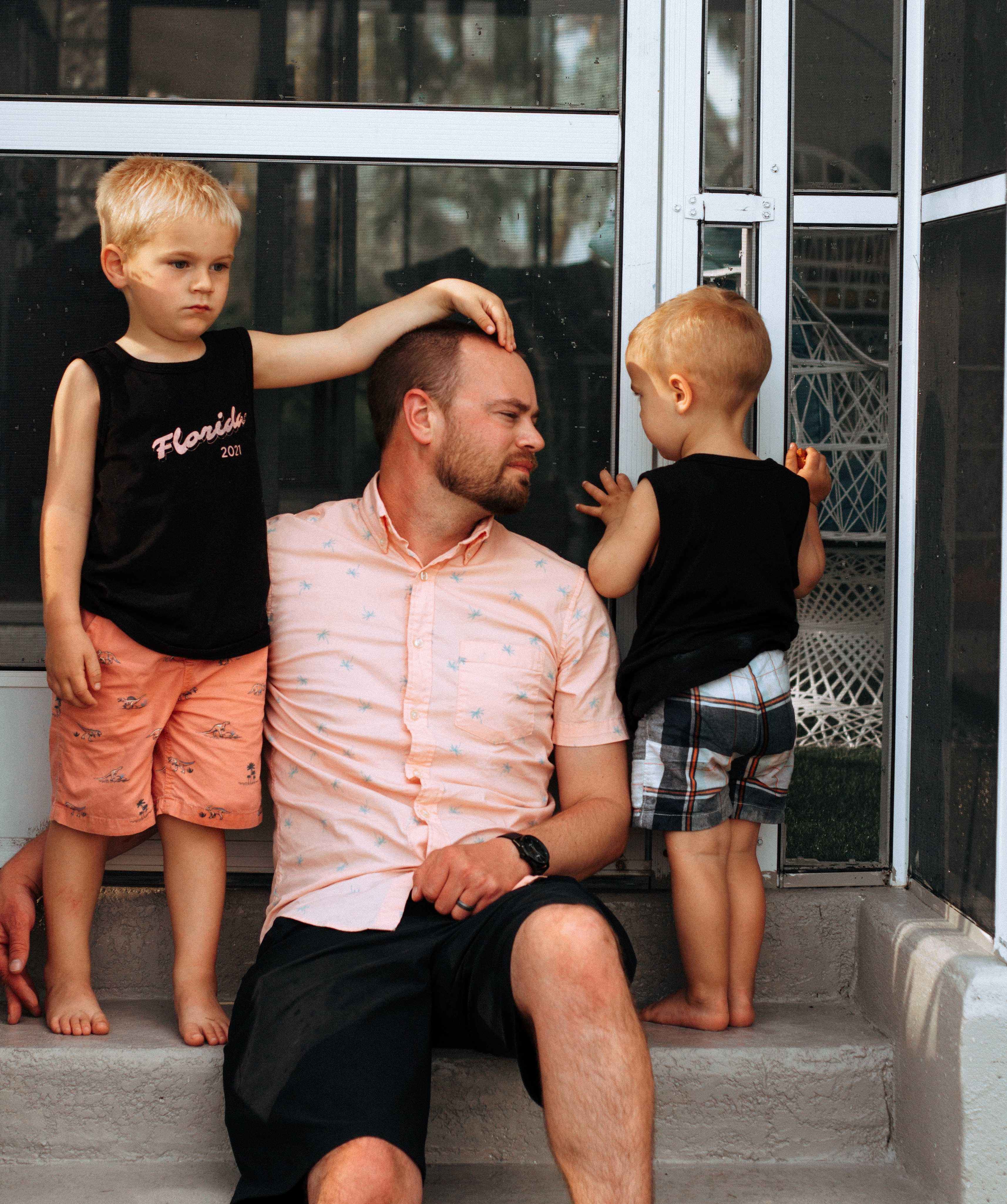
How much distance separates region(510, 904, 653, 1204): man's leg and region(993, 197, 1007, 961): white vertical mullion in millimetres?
716

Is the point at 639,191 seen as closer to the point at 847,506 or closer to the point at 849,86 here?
the point at 849,86

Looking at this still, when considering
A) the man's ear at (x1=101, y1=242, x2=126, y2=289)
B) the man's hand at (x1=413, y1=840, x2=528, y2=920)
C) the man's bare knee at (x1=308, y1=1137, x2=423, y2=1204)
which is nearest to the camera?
the man's bare knee at (x1=308, y1=1137, x2=423, y2=1204)

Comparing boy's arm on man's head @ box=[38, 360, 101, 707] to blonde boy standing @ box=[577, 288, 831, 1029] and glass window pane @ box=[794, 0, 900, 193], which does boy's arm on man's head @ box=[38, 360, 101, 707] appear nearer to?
blonde boy standing @ box=[577, 288, 831, 1029]

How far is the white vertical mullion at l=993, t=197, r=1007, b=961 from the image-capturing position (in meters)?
2.07

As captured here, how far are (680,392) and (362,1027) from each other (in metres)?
1.29

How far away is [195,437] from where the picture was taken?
212cm

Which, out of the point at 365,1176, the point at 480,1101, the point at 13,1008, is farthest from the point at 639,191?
the point at 13,1008

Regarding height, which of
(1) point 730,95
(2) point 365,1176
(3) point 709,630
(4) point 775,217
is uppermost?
(1) point 730,95

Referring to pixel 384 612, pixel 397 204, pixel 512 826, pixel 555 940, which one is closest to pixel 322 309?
pixel 397 204

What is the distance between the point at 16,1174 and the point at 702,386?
6.19 ft

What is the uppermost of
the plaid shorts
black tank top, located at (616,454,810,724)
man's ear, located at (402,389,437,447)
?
man's ear, located at (402,389,437,447)

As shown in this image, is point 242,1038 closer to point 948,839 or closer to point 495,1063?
point 495,1063

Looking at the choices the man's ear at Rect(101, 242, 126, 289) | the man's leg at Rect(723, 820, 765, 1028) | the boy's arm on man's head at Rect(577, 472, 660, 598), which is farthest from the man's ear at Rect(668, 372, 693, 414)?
the man's ear at Rect(101, 242, 126, 289)

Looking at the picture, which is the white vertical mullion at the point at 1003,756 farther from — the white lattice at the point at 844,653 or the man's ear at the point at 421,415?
the man's ear at the point at 421,415
